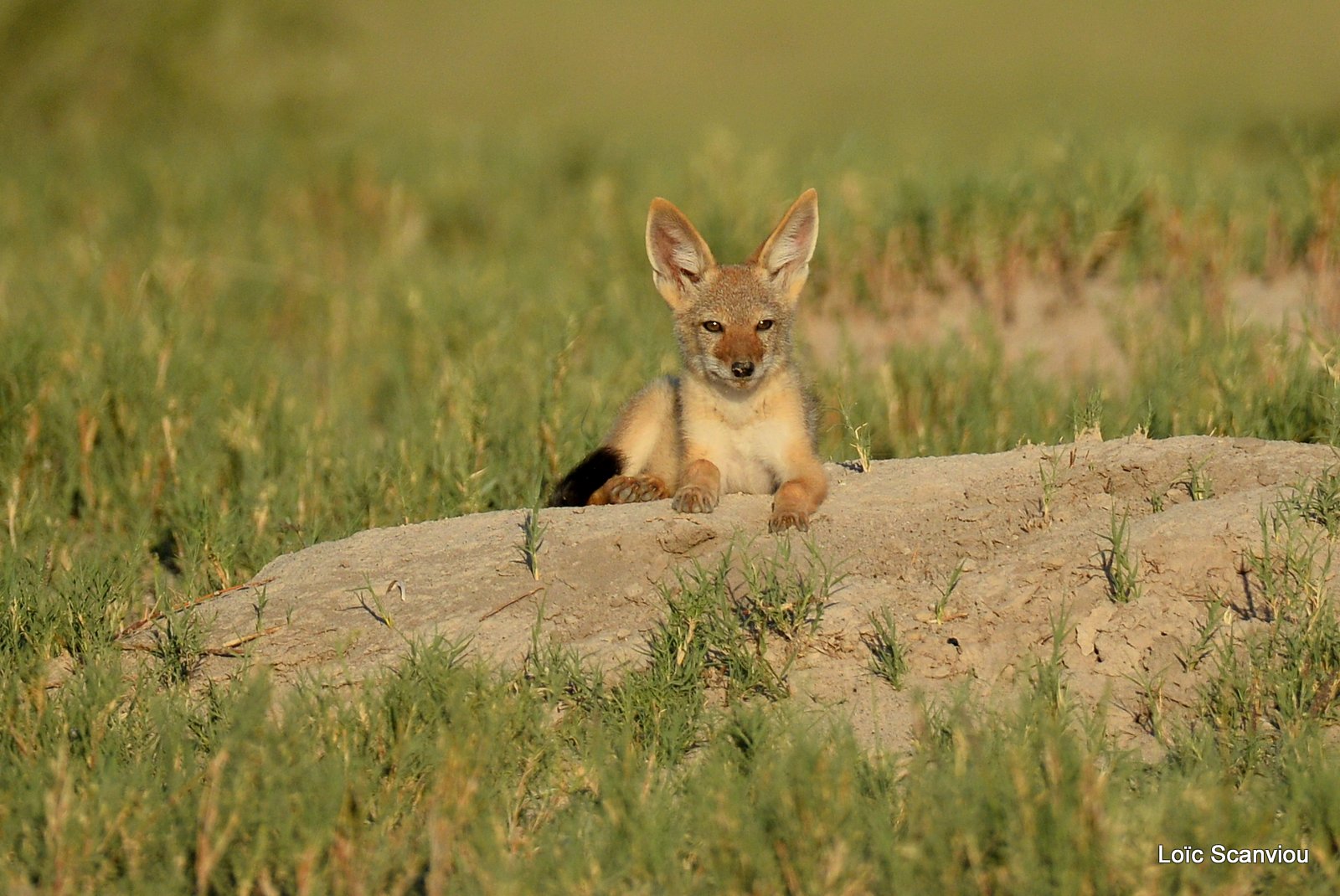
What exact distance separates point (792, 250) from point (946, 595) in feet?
5.97

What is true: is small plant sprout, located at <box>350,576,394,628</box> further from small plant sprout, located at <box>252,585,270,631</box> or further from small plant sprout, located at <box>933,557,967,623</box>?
small plant sprout, located at <box>933,557,967,623</box>

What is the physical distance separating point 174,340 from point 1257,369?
4.94 metres

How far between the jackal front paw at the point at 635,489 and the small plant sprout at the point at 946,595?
1272mm

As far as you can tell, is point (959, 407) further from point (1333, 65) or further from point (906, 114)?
point (1333, 65)

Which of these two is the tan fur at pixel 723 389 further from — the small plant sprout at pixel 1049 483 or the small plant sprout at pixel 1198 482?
the small plant sprout at pixel 1198 482

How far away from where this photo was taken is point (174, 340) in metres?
7.44

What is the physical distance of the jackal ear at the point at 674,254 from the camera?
5.76 meters

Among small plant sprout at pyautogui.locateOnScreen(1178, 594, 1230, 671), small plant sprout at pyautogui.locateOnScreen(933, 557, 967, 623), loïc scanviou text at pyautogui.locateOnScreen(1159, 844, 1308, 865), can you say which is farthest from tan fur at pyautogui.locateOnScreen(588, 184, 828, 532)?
loïc scanviou text at pyautogui.locateOnScreen(1159, 844, 1308, 865)

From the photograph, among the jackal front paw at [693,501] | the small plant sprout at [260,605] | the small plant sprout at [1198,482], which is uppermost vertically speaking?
the small plant sprout at [1198,482]

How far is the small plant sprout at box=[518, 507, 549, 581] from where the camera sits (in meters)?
4.81

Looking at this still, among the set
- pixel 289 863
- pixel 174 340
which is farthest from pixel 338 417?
pixel 289 863

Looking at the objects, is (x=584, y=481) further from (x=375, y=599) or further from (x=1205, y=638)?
(x=1205, y=638)

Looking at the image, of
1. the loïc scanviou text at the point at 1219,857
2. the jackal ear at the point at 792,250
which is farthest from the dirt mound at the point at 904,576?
A: the jackal ear at the point at 792,250

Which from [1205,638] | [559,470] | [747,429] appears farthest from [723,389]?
[1205,638]
